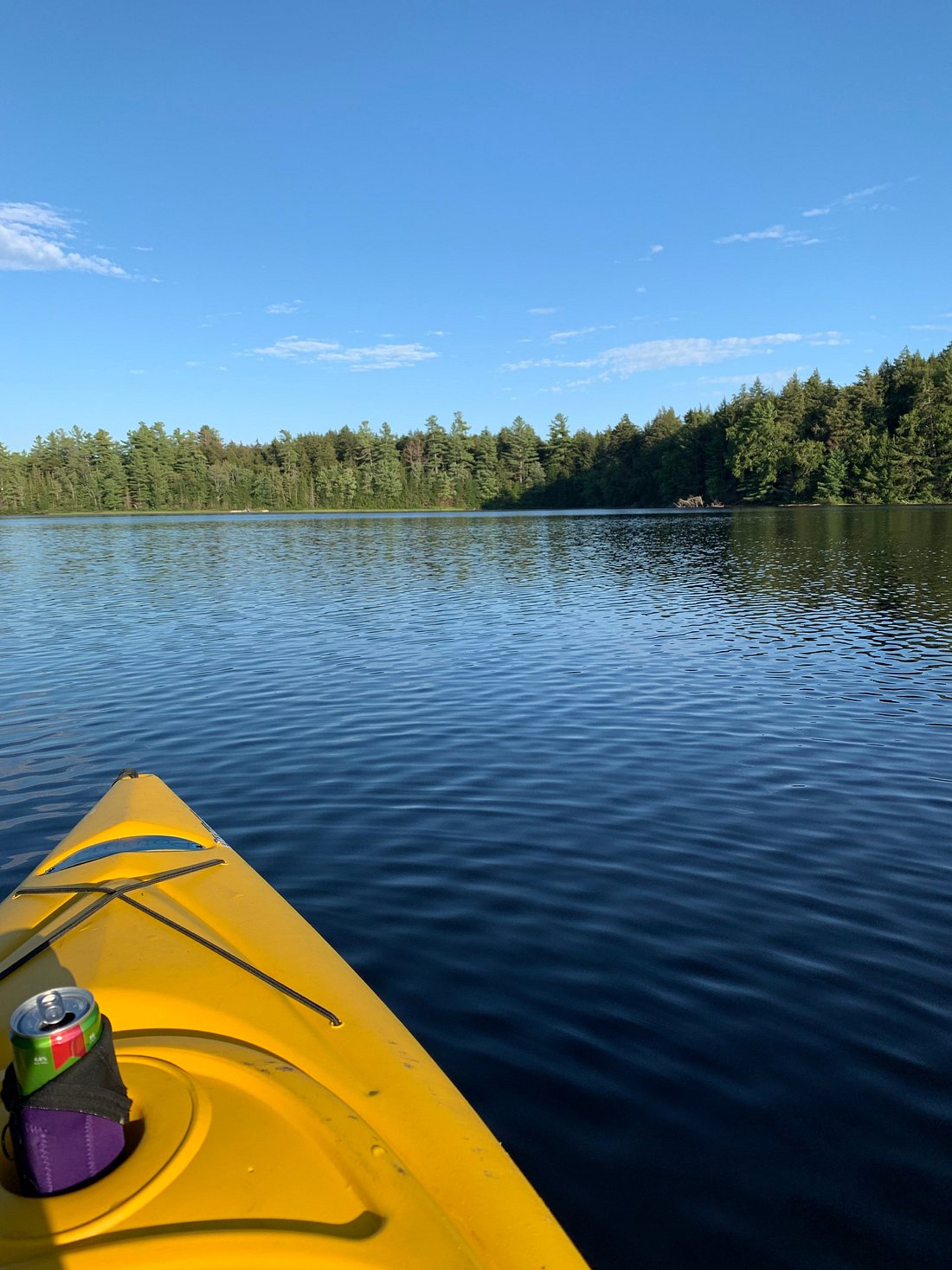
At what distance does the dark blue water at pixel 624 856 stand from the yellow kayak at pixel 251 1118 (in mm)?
1078

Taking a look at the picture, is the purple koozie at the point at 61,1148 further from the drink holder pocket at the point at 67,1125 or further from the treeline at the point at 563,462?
the treeline at the point at 563,462

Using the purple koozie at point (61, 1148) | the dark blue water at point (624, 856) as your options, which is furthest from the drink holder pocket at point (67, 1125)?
the dark blue water at point (624, 856)

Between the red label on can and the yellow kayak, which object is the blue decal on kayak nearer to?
the yellow kayak

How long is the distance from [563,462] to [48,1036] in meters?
137

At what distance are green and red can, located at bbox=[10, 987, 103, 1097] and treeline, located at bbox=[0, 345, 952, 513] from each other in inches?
3661

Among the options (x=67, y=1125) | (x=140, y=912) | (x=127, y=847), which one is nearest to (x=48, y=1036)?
(x=67, y=1125)

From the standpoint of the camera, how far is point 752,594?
23.7 metres

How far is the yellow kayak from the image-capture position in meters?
2.08

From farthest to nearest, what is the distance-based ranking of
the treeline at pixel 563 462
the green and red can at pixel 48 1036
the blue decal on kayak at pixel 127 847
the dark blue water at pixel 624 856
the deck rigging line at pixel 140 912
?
the treeline at pixel 563 462 → the blue decal on kayak at pixel 127 847 → the dark blue water at pixel 624 856 → the deck rigging line at pixel 140 912 → the green and red can at pixel 48 1036

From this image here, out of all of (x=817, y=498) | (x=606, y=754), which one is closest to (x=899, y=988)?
(x=606, y=754)

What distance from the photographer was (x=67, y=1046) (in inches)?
83.6

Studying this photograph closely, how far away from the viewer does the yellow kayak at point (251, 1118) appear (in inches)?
81.9

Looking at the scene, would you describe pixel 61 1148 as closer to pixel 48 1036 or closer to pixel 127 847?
pixel 48 1036

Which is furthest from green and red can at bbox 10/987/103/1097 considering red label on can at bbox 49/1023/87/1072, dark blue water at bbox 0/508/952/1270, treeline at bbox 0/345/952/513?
treeline at bbox 0/345/952/513
